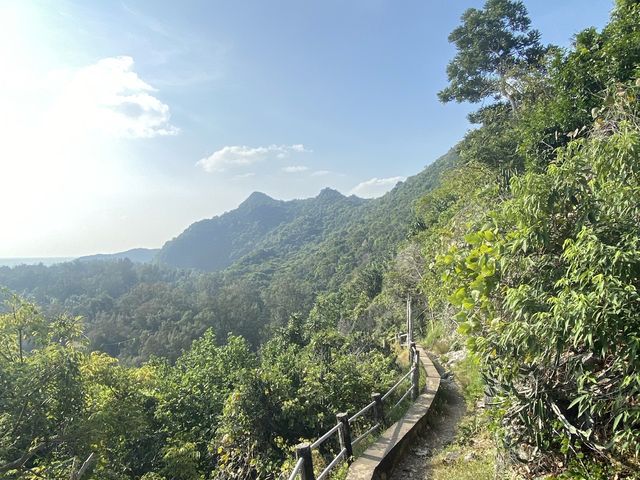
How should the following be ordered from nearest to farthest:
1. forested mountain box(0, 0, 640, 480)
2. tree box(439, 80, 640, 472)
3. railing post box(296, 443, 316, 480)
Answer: tree box(439, 80, 640, 472) → forested mountain box(0, 0, 640, 480) → railing post box(296, 443, 316, 480)

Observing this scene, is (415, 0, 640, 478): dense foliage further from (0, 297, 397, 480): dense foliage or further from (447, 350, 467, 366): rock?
(447, 350, 467, 366): rock

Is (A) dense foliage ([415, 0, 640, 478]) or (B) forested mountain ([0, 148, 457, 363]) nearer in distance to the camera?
(A) dense foliage ([415, 0, 640, 478])

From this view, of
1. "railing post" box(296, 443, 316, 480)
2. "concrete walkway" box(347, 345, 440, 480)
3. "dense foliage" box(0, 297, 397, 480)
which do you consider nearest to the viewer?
"railing post" box(296, 443, 316, 480)

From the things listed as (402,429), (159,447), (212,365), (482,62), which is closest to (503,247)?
(402,429)

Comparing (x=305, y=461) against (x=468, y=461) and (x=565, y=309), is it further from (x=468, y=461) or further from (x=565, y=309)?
(x=565, y=309)

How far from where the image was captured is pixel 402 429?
20.0 feet

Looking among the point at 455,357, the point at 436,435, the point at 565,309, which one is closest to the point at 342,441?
the point at 436,435

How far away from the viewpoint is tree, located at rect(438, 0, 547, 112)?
2155 centimetres

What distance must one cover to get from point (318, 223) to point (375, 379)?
176337 millimetres

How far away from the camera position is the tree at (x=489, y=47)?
848 inches

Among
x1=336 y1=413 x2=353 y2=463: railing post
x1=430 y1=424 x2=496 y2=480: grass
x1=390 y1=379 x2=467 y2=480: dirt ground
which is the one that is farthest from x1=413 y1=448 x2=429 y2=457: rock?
x1=336 y1=413 x2=353 y2=463: railing post

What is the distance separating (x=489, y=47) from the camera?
22.2m

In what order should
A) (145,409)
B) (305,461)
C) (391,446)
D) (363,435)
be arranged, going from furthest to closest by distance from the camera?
(145,409) → (363,435) → (391,446) → (305,461)

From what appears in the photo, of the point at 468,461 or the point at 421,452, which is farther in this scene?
the point at 421,452
